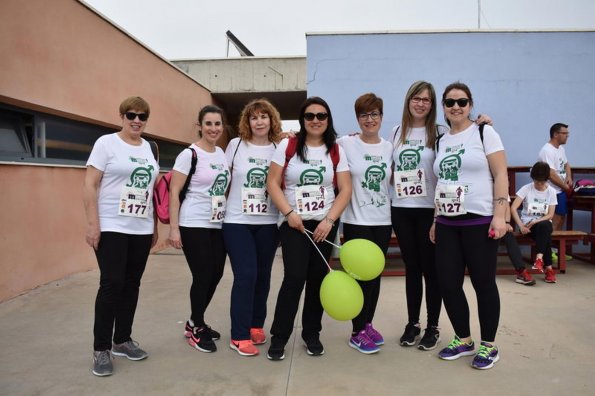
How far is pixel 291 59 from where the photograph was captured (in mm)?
10141

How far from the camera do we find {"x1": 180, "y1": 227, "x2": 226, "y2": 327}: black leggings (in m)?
2.91

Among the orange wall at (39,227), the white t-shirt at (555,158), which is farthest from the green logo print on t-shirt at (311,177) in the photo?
the white t-shirt at (555,158)

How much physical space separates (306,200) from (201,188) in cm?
74

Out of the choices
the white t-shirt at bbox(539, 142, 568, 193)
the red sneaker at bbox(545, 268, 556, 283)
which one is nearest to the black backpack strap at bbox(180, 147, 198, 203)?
the red sneaker at bbox(545, 268, 556, 283)

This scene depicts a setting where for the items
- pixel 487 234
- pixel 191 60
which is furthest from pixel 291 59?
pixel 487 234

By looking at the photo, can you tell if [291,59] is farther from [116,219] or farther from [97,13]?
[116,219]

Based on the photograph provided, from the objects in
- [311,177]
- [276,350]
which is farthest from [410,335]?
[311,177]

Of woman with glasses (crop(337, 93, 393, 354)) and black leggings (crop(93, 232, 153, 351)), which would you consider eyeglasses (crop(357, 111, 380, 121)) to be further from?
black leggings (crop(93, 232, 153, 351))

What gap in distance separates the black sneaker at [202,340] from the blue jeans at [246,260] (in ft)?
0.56

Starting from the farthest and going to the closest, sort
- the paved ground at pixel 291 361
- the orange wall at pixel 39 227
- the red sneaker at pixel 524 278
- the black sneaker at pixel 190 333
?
the red sneaker at pixel 524 278 → the orange wall at pixel 39 227 → the black sneaker at pixel 190 333 → the paved ground at pixel 291 361

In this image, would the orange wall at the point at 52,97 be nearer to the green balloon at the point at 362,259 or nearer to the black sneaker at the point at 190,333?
the black sneaker at the point at 190,333

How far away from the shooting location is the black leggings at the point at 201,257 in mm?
2914

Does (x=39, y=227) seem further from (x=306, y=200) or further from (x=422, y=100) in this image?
(x=422, y=100)

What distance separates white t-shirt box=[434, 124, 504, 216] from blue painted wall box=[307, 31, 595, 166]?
12.5ft
